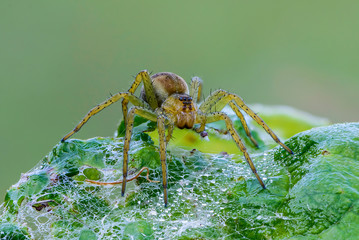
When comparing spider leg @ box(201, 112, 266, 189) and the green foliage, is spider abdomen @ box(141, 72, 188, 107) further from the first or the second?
the green foliage

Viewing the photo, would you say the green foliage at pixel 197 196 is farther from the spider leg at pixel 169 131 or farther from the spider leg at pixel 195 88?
the spider leg at pixel 195 88

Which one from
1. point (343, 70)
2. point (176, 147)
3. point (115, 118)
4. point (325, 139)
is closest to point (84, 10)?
point (115, 118)

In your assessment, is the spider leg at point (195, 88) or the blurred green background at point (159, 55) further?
the blurred green background at point (159, 55)

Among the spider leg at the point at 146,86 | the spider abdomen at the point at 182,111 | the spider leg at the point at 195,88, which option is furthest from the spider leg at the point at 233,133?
the spider leg at the point at 195,88

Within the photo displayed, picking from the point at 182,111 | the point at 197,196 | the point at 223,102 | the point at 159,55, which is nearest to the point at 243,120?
the point at 223,102

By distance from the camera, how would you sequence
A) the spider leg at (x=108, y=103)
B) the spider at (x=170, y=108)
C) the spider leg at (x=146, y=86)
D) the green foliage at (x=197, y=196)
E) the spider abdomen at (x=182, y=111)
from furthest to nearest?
the spider leg at (x=146, y=86), the spider abdomen at (x=182, y=111), the spider leg at (x=108, y=103), the spider at (x=170, y=108), the green foliage at (x=197, y=196)

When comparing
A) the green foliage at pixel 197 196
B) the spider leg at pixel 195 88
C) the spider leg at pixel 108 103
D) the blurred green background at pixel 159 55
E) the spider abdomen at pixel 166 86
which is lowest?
the green foliage at pixel 197 196

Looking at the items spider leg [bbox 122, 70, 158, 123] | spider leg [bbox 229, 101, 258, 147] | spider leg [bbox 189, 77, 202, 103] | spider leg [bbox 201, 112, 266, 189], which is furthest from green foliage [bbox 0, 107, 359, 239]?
spider leg [bbox 189, 77, 202, 103]
